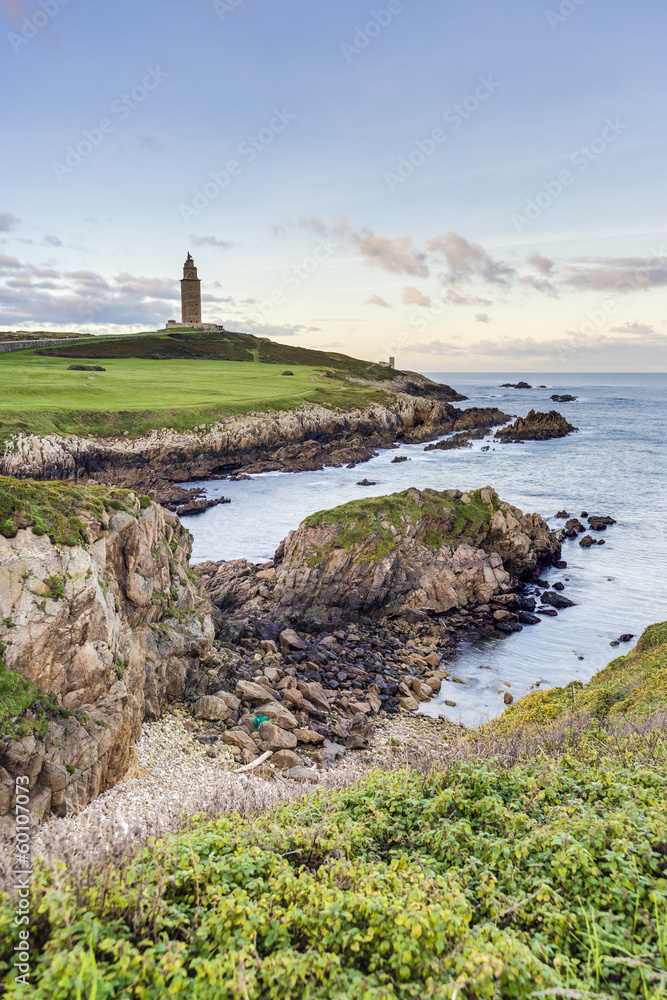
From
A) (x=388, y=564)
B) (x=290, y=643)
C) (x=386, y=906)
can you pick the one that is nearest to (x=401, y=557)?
(x=388, y=564)

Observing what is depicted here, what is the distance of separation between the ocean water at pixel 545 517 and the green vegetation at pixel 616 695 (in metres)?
2.43

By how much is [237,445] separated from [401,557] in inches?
1375

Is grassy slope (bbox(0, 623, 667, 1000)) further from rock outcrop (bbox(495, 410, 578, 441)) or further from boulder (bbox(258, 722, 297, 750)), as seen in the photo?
rock outcrop (bbox(495, 410, 578, 441))

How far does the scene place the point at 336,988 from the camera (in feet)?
13.5

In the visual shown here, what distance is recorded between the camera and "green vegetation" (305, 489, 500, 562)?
2227cm

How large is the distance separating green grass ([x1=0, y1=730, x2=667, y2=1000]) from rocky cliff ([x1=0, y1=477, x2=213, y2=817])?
3617 millimetres

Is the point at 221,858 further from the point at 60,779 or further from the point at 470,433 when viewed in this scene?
the point at 470,433

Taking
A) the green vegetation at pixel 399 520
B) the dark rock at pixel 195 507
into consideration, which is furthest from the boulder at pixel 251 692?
the dark rock at pixel 195 507

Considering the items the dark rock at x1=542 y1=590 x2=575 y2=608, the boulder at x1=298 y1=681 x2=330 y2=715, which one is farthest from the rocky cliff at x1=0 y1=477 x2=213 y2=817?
the dark rock at x1=542 y1=590 x2=575 y2=608

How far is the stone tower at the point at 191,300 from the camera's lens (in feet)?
398

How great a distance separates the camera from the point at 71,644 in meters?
9.57

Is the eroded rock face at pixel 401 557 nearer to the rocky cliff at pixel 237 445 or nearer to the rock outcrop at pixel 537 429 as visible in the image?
the rocky cliff at pixel 237 445

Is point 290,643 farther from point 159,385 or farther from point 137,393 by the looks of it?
point 159,385

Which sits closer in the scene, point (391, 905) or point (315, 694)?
point (391, 905)
